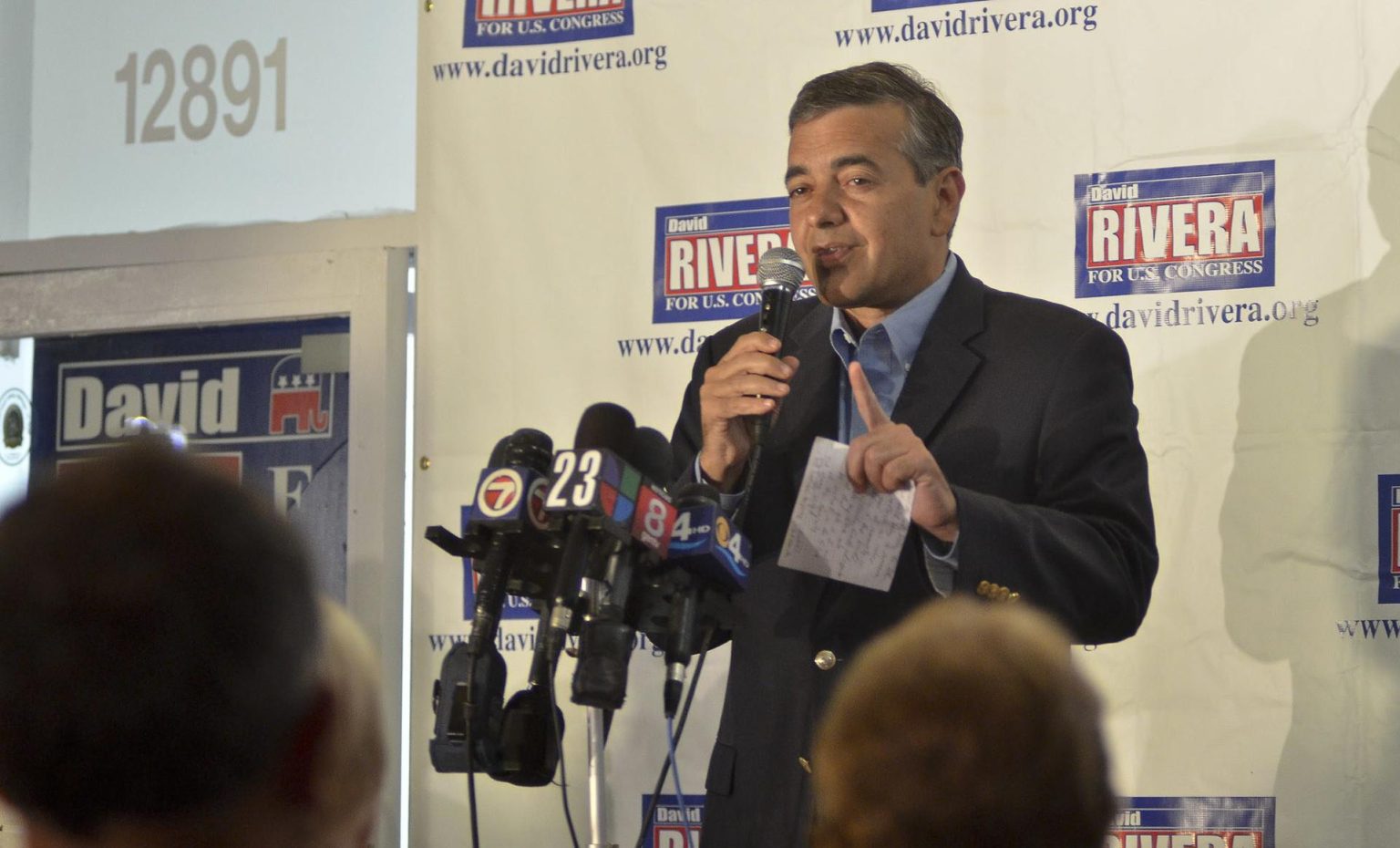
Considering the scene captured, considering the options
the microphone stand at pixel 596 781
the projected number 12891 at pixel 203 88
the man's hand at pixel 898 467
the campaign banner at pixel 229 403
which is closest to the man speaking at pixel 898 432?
the man's hand at pixel 898 467

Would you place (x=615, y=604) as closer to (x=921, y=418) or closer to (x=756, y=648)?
(x=756, y=648)

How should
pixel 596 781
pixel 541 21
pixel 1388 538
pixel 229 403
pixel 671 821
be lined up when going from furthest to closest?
1. pixel 229 403
2. pixel 541 21
3. pixel 671 821
4. pixel 1388 538
5. pixel 596 781

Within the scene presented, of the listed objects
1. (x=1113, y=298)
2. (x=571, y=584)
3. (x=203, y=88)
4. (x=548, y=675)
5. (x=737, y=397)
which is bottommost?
(x=548, y=675)

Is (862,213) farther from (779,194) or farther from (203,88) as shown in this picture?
(203,88)

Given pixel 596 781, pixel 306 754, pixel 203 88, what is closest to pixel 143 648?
pixel 306 754

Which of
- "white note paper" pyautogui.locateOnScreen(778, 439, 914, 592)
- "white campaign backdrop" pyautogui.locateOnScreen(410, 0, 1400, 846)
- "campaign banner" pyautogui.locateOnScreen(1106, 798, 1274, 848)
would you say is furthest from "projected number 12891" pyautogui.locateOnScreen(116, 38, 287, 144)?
"campaign banner" pyautogui.locateOnScreen(1106, 798, 1274, 848)

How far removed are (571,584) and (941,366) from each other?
76cm

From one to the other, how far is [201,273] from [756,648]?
2.36 metres

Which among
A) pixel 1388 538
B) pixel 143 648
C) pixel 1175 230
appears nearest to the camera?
pixel 143 648

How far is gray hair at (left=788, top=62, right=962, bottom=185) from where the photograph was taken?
268 cm

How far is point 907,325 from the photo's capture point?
2.60 metres

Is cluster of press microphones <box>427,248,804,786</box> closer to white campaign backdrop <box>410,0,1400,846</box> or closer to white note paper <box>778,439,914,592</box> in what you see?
white note paper <box>778,439,914,592</box>

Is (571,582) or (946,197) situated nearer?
(571,582)

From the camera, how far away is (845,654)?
94.3 inches
